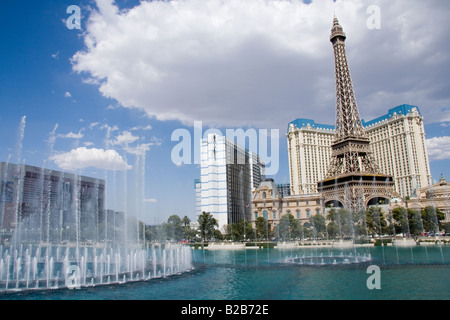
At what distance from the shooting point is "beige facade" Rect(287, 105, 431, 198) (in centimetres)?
12988

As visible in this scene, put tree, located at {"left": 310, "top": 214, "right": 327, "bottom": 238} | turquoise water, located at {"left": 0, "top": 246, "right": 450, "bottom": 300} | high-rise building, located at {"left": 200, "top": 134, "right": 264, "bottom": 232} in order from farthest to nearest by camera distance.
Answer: high-rise building, located at {"left": 200, "top": 134, "right": 264, "bottom": 232}, tree, located at {"left": 310, "top": 214, "right": 327, "bottom": 238}, turquoise water, located at {"left": 0, "top": 246, "right": 450, "bottom": 300}

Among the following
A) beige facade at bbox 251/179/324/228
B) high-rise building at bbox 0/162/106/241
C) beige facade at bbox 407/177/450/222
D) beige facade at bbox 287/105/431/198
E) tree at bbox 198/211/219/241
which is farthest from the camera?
A: beige facade at bbox 287/105/431/198

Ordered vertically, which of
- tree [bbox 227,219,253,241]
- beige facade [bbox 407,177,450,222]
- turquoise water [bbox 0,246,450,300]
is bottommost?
turquoise water [bbox 0,246,450,300]

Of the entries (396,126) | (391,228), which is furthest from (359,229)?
(396,126)

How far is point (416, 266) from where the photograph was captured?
94.3ft

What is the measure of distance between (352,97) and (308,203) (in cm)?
3378

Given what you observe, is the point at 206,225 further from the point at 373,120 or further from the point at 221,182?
the point at 373,120

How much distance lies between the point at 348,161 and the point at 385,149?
5861 centimetres

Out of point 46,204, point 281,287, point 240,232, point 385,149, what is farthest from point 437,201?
point 46,204

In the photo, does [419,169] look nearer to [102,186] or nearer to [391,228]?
[391,228]

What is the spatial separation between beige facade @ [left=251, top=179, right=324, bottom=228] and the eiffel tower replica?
3924 millimetres

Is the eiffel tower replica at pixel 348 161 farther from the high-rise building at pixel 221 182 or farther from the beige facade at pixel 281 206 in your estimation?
the high-rise building at pixel 221 182

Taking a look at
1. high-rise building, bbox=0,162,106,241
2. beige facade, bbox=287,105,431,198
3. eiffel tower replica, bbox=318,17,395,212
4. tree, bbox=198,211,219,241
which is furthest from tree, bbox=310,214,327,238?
beige facade, bbox=287,105,431,198

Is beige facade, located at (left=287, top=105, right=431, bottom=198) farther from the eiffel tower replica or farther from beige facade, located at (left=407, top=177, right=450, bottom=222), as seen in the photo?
the eiffel tower replica
